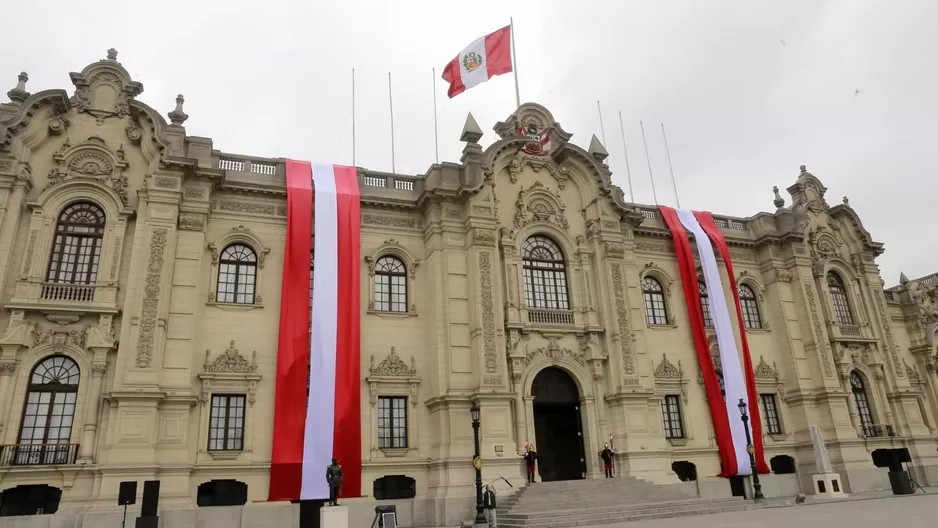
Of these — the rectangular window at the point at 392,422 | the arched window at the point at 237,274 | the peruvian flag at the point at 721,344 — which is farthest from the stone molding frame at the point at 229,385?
the peruvian flag at the point at 721,344

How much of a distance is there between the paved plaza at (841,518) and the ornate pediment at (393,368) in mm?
9587

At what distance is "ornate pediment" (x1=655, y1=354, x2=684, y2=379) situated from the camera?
28375 mm

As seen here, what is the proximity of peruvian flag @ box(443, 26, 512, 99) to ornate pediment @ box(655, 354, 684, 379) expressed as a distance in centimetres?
1481

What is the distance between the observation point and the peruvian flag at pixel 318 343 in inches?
848

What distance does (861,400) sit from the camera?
105 ft

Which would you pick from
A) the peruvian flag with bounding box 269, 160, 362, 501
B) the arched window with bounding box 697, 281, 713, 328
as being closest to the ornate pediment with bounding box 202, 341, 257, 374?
the peruvian flag with bounding box 269, 160, 362, 501

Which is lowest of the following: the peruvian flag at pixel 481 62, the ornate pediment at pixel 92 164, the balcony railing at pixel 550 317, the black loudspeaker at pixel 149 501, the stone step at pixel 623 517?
the stone step at pixel 623 517

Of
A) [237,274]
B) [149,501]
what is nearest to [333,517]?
[149,501]

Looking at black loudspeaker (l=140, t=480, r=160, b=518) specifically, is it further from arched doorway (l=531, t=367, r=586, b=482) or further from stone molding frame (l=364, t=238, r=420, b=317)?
arched doorway (l=531, t=367, r=586, b=482)

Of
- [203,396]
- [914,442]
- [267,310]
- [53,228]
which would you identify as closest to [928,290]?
[914,442]

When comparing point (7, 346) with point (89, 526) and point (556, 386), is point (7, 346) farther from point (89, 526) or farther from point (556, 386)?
point (556, 386)

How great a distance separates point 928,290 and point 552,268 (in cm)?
2543

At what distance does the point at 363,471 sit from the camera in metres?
22.7

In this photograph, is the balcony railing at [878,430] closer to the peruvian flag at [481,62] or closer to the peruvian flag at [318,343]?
the peruvian flag at [481,62]
